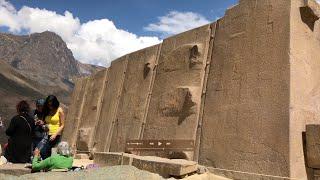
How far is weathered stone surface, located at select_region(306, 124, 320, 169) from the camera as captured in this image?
7262 millimetres

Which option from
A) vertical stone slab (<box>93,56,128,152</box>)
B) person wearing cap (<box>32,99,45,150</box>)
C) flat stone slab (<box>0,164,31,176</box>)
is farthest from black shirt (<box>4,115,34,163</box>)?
vertical stone slab (<box>93,56,128,152</box>)

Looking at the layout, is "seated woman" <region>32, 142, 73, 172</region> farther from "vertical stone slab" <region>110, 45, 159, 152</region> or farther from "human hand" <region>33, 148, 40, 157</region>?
"vertical stone slab" <region>110, 45, 159, 152</region>

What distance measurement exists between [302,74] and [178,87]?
3099 mm

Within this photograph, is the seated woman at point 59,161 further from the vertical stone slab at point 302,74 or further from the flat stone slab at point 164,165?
the vertical stone slab at point 302,74

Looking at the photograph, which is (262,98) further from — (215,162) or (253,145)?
(215,162)

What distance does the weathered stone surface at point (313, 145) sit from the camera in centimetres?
726

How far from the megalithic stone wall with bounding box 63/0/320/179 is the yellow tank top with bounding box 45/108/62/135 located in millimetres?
2669

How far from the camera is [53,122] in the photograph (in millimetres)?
8430

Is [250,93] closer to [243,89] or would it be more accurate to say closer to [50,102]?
[243,89]

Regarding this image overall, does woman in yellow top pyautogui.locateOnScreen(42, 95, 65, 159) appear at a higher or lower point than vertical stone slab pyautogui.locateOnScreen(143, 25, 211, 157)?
lower

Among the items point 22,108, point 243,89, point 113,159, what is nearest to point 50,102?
point 22,108

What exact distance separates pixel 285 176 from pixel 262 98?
1.47 m

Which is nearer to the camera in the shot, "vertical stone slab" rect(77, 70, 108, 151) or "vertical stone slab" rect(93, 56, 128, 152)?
"vertical stone slab" rect(93, 56, 128, 152)

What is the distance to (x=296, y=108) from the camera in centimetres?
739
